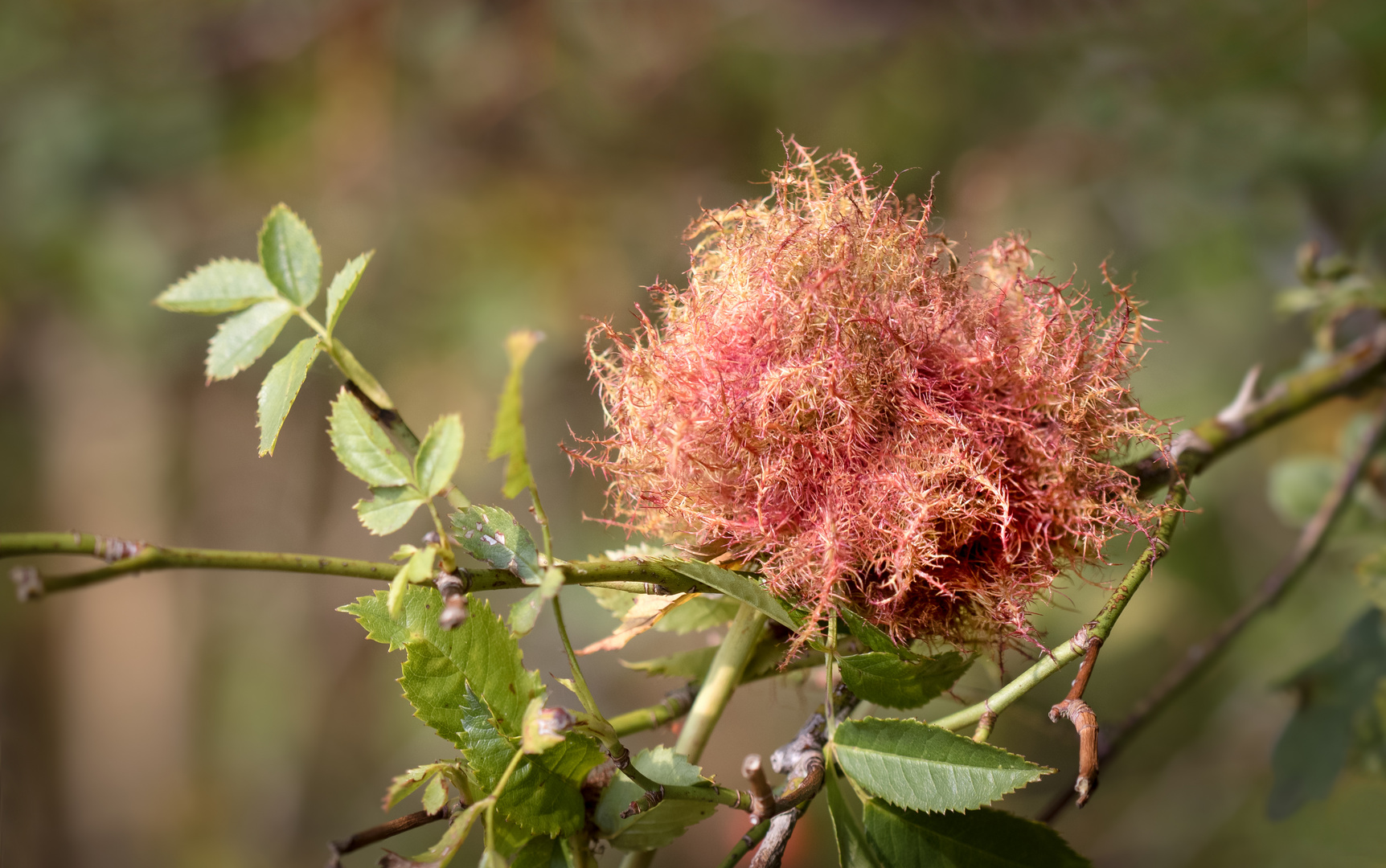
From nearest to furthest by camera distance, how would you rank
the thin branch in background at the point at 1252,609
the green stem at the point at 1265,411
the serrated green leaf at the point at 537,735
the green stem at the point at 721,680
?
the serrated green leaf at the point at 537,735 → the green stem at the point at 721,680 → the green stem at the point at 1265,411 → the thin branch in background at the point at 1252,609

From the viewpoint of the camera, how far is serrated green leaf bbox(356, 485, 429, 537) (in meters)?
0.70

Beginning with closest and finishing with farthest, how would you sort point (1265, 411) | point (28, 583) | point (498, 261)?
point (28, 583), point (1265, 411), point (498, 261)

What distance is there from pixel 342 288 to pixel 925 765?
0.65m

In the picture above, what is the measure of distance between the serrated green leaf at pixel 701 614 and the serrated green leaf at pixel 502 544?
287mm

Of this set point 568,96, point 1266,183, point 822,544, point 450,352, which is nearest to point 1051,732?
point 822,544

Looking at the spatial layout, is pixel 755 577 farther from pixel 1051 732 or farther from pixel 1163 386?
pixel 1163 386

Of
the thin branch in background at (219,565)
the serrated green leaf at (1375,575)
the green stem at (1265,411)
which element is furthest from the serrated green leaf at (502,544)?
the serrated green leaf at (1375,575)

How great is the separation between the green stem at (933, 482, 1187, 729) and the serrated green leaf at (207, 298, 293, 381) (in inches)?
28.3

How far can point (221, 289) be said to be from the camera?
0.90m

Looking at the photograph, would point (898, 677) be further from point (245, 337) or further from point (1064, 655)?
point (245, 337)

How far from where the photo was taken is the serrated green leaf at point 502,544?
2.15 ft

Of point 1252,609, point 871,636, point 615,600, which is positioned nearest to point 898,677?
point 871,636

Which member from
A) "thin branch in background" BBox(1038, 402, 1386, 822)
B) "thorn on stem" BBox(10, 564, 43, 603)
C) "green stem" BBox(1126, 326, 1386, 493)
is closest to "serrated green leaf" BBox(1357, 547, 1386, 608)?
"thin branch in background" BBox(1038, 402, 1386, 822)

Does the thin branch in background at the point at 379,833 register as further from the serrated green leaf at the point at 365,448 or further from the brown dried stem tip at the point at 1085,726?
the brown dried stem tip at the point at 1085,726
